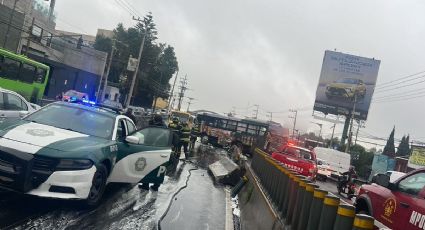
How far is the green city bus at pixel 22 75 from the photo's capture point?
21.6 meters

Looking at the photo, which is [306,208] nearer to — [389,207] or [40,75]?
[389,207]

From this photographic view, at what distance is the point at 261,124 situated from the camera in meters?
39.3

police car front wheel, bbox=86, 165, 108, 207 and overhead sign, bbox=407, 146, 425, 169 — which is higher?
overhead sign, bbox=407, 146, 425, 169

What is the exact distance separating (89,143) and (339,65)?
52541mm

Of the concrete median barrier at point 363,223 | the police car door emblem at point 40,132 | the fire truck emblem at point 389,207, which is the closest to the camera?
the concrete median barrier at point 363,223

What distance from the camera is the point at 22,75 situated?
2317cm

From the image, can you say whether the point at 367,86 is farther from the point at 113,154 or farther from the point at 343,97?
the point at 113,154

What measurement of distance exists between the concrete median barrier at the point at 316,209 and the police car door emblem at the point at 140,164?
15.7 feet

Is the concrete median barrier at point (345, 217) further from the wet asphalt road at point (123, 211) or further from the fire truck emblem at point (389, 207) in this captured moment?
the wet asphalt road at point (123, 211)

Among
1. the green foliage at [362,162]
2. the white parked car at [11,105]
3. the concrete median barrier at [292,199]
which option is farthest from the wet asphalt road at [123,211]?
the green foliage at [362,162]

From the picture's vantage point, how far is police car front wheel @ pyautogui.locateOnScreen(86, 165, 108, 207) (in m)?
7.67

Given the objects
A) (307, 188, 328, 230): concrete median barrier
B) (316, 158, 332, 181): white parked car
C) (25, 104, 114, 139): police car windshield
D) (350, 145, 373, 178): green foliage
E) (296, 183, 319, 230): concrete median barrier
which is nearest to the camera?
(307, 188, 328, 230): concrete median barrier

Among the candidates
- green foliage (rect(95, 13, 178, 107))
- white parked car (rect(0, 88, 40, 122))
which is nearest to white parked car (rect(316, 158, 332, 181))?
white parked car (rect(0, 88, 40, 122))

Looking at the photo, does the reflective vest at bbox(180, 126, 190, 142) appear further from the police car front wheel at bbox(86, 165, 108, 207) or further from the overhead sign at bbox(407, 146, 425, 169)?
the overhead sign at bbox(407, 146, 425, 169)
